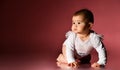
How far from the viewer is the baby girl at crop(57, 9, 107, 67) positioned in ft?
4.77

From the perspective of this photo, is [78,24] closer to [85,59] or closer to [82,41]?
[82,41]

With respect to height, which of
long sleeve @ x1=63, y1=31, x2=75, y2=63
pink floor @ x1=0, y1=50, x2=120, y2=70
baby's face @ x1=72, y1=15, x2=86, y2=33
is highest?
baby's face @ x1=72, y1=15, x2=86, y2=33

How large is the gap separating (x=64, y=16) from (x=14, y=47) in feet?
1.03

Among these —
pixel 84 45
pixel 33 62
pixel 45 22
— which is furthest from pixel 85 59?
pixel 45 22

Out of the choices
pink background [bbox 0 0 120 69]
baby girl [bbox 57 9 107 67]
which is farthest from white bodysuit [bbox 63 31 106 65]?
pink background [bbox 0 0 120 69]

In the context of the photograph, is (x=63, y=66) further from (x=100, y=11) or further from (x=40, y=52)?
(x=100, y=11)

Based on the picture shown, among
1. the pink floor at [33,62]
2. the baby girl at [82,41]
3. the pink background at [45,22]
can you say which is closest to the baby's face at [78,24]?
the baby girl at [82,41]

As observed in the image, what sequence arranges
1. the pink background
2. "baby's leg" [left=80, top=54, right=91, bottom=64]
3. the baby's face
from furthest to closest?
the pink background → "baby's leg" [left=80, top=54, right=91, bottom=64] → the baby's face

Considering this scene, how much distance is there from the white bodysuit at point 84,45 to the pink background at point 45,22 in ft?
1.68

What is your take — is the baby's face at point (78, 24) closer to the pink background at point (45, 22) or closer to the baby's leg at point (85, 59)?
the baby's leg at point (85, 59)

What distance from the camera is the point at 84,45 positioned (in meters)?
1.50

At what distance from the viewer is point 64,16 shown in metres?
2.16

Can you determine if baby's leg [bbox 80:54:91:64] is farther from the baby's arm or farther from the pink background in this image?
the pink background

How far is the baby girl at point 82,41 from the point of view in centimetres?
145
